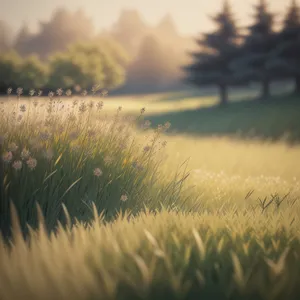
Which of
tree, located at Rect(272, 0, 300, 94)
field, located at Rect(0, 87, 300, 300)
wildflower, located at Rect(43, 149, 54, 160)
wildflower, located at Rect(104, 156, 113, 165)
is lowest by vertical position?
field, located at Rect(0, 87, 300, 300)

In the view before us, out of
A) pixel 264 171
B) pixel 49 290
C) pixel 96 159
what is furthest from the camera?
pixel 264 171

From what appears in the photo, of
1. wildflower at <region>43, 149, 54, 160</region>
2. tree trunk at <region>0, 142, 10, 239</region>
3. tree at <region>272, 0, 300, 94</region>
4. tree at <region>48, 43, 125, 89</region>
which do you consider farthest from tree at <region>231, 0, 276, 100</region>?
tree trunk at <region>0, 142, 10, 239</region>

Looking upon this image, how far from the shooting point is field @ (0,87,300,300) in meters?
1.90

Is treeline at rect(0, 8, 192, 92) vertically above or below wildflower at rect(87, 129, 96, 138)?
above

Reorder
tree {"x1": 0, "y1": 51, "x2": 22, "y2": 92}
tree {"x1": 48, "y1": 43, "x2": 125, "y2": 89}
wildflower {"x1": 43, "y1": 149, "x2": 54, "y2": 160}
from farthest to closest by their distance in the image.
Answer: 1. tree {"x1": 48, "y1": 43, "x2": 125, "y2": 89}
2. tree {"x1": 0, "y1": 51, "x2": 22, "y2": 92}
3. wildflower {"x1": 43, "y1": 149, "x2": 54, "y2": 160}

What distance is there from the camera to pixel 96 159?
3.56m

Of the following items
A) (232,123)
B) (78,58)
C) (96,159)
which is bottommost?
(232,123)

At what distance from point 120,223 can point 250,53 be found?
2364cm

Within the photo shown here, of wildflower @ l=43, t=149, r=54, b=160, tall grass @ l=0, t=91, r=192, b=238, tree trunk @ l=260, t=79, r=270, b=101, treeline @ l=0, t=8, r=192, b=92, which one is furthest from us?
treeline @ l=0, t=8, r=192, b=92

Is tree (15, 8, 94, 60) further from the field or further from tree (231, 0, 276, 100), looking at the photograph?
the field

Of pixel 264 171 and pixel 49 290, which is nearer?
pixel 49 290

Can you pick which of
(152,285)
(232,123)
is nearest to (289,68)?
(232,123)

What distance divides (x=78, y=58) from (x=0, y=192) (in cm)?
3179

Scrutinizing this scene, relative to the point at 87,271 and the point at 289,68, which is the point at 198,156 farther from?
the point at 289,68
